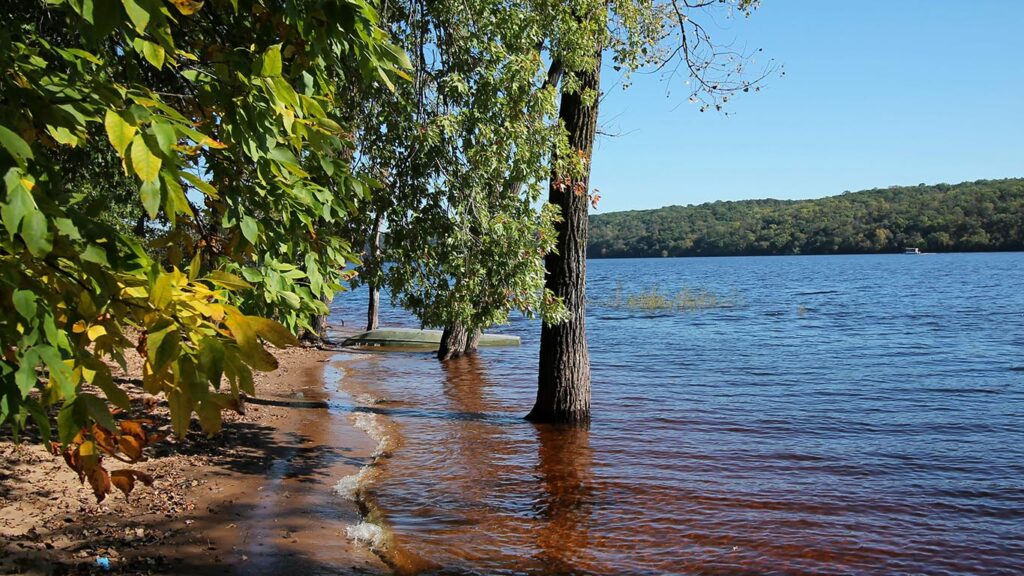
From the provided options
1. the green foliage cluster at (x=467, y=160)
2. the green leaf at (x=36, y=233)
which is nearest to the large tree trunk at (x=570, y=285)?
the green foliage cluster at (x=467, y=160)

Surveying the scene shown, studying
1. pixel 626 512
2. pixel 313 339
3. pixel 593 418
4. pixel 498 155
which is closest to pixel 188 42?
pixel 498 155

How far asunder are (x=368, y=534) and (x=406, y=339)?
16.9 meters

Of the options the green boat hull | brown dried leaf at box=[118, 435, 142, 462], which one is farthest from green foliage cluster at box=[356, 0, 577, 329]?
the green boat hull

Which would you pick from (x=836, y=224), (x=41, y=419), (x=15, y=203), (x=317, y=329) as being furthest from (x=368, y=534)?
(x=836, y=224)

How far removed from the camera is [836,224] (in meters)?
118

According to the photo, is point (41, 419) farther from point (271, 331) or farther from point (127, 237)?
point (271, 331)

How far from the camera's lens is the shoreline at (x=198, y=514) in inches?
218

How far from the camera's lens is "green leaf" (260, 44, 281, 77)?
107 inches

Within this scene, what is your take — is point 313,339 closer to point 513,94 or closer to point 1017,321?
point 513,94

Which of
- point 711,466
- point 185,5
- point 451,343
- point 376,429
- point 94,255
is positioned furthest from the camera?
point 451,343

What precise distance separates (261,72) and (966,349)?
79.0 feet

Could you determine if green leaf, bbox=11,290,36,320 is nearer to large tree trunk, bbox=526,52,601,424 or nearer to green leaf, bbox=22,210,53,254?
green leaf, bbox=22,210,53,254

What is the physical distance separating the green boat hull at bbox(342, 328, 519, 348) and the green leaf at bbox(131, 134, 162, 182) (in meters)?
21.2

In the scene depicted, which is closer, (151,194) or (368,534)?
(151,194)
